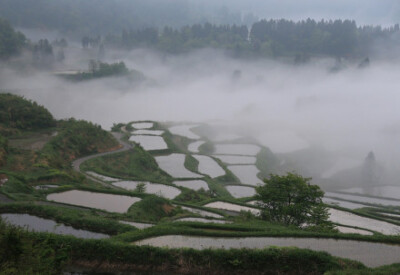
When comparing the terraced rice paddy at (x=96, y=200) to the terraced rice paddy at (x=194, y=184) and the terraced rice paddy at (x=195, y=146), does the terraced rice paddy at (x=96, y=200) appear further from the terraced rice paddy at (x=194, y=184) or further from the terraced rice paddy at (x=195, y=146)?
the terraced rice paddy at (x=195, y=146)

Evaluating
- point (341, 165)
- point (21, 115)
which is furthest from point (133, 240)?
point (341, 165)

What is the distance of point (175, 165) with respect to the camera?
36469mm

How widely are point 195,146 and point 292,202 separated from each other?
32408 millimetres

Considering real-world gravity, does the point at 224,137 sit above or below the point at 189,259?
above

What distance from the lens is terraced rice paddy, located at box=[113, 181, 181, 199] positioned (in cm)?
2419

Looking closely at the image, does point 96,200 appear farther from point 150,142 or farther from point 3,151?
point 150,142

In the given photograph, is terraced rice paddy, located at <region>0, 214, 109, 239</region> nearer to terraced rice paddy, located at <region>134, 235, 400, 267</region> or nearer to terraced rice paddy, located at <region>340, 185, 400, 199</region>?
terraced rice paddy, located at <region>134, 235, 400, 267</region>

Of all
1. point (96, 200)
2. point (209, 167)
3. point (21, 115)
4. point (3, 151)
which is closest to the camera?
point (96, 200)

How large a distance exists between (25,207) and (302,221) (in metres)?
11.4

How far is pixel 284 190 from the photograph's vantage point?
1738cm

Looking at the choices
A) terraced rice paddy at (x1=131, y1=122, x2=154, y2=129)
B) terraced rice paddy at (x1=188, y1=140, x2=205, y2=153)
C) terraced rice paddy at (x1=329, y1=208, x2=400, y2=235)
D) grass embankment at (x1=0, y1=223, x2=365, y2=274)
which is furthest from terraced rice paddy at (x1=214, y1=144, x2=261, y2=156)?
grass embankment at (x1=0, y1=223, x2=365, y2=274)

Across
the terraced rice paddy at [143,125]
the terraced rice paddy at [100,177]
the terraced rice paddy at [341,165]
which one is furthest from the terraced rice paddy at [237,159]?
the terraced rice paddy at [100,177]

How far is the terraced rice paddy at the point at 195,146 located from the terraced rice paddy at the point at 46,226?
3295cm

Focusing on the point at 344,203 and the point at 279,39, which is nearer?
the point at 344,203
